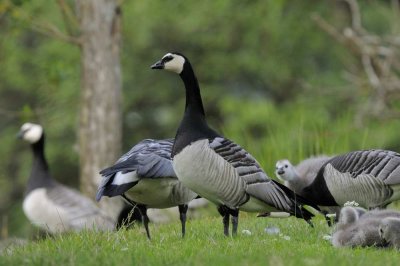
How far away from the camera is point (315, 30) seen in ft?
89.1

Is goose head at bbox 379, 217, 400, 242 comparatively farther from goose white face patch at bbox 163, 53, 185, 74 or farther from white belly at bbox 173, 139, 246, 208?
goose white face patch at bbox 163, 53, 185, 74

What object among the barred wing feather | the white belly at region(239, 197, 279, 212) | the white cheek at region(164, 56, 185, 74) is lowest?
the white belly at region(239, 197, 279, 212)

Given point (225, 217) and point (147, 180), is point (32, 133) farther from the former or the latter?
point (225, 217)

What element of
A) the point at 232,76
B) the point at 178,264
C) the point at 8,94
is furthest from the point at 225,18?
the point at 178,264

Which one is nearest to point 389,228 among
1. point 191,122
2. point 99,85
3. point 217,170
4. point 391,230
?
point 391,230

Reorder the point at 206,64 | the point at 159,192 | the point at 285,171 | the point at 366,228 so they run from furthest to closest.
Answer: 1. the point at 206,64
2. the point at 285,171
3. the point at 159,192
4. the point at 366,228

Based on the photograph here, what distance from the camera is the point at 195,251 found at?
733 cm

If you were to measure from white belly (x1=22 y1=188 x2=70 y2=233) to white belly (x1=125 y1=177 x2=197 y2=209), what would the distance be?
4.08 metres

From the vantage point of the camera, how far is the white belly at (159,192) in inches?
351

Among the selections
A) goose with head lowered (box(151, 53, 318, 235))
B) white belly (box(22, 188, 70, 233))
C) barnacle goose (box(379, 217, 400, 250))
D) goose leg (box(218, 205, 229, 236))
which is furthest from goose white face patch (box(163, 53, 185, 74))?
white belly (box(22, 188, 70, 233))

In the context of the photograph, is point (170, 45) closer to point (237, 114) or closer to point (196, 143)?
point (237, 114)

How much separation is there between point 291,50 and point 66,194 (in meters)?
15.6

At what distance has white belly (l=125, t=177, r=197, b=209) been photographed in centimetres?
892

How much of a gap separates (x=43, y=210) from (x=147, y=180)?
191 inches
